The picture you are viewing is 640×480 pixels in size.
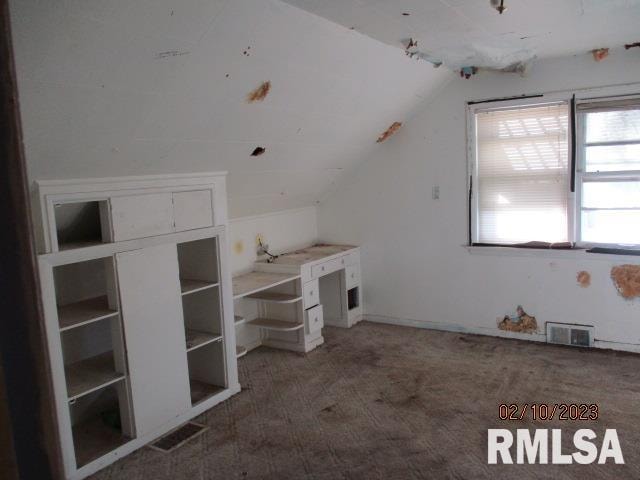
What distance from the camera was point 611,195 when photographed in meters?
3.96

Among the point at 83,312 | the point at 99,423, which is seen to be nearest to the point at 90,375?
the point at 83,312

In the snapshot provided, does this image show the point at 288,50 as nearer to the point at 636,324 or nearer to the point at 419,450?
the point at 419,450

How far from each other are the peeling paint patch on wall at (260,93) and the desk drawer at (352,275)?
228 cm

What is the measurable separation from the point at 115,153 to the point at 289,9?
3.61 ft

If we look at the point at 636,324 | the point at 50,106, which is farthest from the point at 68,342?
the point at 636,324

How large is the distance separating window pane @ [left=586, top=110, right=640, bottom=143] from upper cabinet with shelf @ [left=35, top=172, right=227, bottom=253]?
2.80 metres

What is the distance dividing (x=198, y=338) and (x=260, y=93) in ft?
5.35

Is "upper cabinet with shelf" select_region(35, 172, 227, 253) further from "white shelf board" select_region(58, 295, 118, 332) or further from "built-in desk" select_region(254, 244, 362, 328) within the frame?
A: "built-in desk" select_region(254, 244, 362, 328)

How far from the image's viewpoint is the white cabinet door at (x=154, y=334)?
2852 millimetres

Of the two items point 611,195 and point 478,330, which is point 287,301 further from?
Result: point 611,195

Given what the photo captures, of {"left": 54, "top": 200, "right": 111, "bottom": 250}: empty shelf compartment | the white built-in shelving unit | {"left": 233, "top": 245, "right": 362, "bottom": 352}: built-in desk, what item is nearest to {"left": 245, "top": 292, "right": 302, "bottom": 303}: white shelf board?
{"left": 233, "top": 245, "right": 362, "bottom": 352}: built-in desk

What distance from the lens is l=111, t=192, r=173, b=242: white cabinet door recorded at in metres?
2.76

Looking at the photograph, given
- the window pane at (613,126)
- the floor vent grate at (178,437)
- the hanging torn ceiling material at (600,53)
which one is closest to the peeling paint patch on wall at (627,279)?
the window pane at (613,126)
